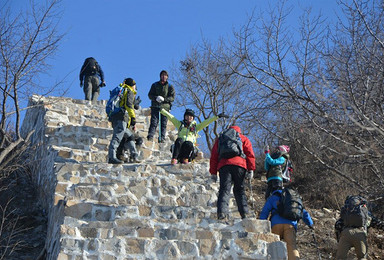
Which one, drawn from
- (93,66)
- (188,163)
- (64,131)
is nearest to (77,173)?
(188,163)

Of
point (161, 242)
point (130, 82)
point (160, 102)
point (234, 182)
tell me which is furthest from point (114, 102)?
point (161, 242)

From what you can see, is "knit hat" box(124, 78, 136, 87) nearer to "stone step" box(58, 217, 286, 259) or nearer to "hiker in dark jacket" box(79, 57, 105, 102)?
"stone step" box(58, 217, 286, 259)

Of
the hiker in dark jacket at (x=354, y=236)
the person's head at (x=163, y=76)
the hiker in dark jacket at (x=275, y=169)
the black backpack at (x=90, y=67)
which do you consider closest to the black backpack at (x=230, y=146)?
the hiker in dark jacket at (x=354, y=236)

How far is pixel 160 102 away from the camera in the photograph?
12547 millimetres

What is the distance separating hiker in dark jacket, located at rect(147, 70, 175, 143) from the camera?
41.5 ft

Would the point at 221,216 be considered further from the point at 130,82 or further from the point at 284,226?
the point at 130,82

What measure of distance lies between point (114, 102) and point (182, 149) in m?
1.77

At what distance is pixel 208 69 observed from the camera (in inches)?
715

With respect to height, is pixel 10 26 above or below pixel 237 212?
above

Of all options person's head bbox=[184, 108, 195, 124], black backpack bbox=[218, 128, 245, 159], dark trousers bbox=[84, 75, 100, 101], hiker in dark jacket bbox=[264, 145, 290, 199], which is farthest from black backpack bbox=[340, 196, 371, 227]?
dark trousers bbox=[84, 75, 100, 101]

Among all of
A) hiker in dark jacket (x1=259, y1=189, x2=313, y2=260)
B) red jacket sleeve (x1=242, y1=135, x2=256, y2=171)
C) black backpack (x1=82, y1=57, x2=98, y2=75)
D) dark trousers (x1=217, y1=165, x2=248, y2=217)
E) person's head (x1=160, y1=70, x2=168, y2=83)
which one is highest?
black backpack (x1=82, y1=57, x2=98, y2=75)

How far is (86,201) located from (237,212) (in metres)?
2.64

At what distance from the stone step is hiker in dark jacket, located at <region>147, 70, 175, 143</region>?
5.43 meters

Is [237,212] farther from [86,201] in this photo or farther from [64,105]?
[64,105]
